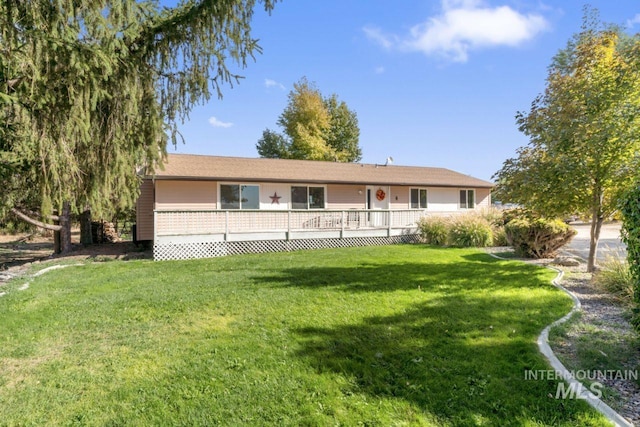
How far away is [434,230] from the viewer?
1507 centimetres

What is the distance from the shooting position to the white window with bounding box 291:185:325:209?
644 inches

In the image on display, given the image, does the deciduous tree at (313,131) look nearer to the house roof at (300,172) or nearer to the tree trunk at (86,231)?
the house roof at (300,172)

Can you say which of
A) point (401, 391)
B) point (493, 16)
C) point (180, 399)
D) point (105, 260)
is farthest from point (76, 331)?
point (493, 16)

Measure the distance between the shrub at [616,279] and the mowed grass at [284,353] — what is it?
0.84m

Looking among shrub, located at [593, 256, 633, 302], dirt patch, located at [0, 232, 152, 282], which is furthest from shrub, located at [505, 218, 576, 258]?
dirt patch, located at [0, 232, 152, 282]

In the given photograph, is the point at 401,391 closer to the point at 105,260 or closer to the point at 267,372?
the point at 267,372

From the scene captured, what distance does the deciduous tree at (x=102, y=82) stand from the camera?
11.5ft

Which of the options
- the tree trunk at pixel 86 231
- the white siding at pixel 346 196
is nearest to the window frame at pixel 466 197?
the white siding at pixel 346 196

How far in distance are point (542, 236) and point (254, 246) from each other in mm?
9781

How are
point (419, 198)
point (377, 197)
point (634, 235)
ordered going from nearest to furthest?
point (634, 235), point (377, 197), point (419, 198)

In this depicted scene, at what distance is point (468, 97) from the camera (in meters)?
15.2

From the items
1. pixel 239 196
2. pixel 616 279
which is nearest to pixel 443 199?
pixel 239 196

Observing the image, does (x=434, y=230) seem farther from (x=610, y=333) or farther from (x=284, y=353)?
(x=284, y=353)

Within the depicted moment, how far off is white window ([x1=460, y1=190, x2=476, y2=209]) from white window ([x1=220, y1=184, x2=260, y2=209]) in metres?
12.3
